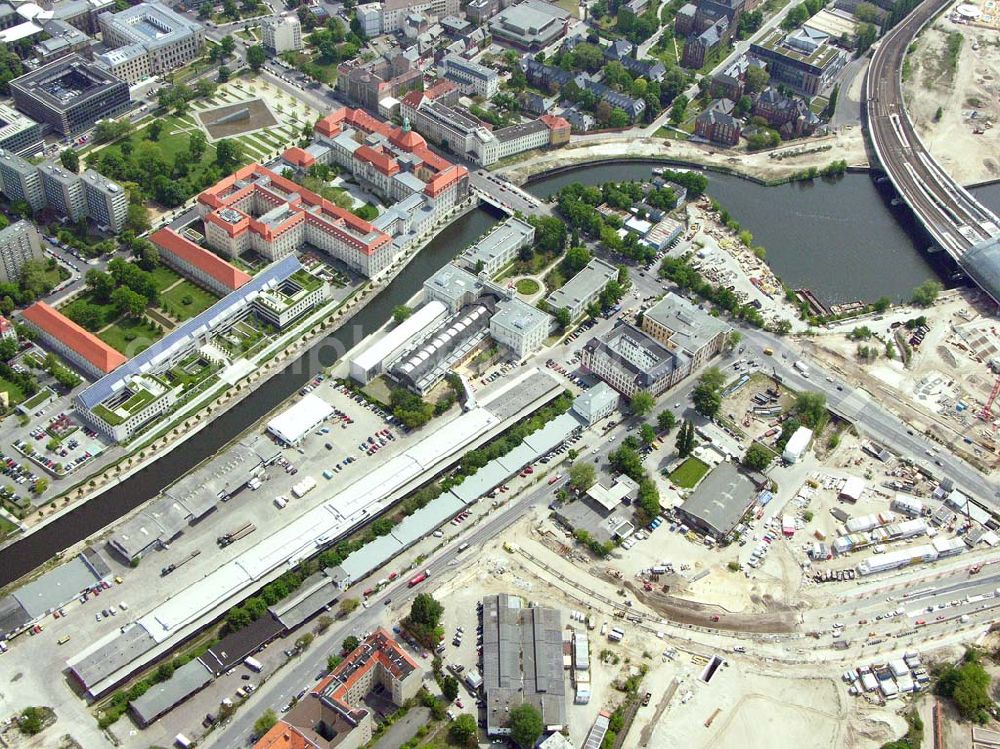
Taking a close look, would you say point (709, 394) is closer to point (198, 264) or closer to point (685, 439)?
point (685, 439)

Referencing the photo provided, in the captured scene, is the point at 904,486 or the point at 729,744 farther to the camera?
the point at 904,486

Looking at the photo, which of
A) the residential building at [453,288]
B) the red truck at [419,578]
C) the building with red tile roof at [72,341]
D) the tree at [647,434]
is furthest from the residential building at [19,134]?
the tree at [647,434]

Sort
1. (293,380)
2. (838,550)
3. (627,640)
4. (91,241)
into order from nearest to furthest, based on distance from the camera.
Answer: (627,640) < (838,550) < (293,380) < (91,241)

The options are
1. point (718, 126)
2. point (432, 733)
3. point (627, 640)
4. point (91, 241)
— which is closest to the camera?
point (432, 733)

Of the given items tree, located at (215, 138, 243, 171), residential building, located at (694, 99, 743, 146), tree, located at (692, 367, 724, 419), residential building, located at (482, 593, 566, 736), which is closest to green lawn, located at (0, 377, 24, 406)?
tree, located at (215, 138, 243, 171)

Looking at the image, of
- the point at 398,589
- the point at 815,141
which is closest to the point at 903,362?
the point at 815,141

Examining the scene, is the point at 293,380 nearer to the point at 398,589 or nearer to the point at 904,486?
the point at 398,589

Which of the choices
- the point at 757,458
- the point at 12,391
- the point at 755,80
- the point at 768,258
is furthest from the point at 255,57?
the point at 757,458

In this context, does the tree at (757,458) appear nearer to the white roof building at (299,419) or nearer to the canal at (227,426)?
the white roof building at (299,419)
